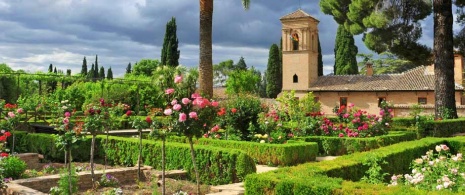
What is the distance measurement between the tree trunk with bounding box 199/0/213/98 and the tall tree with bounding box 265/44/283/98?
2810 cm

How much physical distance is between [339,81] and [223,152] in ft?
87.9

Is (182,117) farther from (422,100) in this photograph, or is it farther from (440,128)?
(422,100)

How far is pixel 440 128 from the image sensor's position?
1503 cm

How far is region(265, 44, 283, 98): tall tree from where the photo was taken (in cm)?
4428

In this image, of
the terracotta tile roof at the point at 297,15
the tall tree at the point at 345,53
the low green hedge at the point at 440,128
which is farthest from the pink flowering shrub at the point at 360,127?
the tall tree at the point at 345,53

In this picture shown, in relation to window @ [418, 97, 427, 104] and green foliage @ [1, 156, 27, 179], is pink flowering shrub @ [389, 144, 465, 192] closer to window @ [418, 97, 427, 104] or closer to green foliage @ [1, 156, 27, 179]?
green foliage @ [1, 156, 27, 179]

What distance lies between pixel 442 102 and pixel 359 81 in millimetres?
15789

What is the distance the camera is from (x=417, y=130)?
1542cm

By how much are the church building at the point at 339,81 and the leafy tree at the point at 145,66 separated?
28.9 meters

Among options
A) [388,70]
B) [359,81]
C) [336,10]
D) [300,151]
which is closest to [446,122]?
[300,151]

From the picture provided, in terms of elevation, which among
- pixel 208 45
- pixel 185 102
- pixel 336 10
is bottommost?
pixel 185 102

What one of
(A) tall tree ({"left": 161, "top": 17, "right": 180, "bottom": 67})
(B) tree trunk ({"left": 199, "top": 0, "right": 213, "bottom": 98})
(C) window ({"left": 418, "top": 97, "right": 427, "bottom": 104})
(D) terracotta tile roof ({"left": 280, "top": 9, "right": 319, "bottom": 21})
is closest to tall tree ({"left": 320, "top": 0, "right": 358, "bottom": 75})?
(D) terracotta tile roof ({"left": 280, "top": 9, "right": 319, "bottom": 21})

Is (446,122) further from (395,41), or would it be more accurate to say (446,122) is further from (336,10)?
(336,10)

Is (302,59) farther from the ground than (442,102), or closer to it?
farther from the ground
